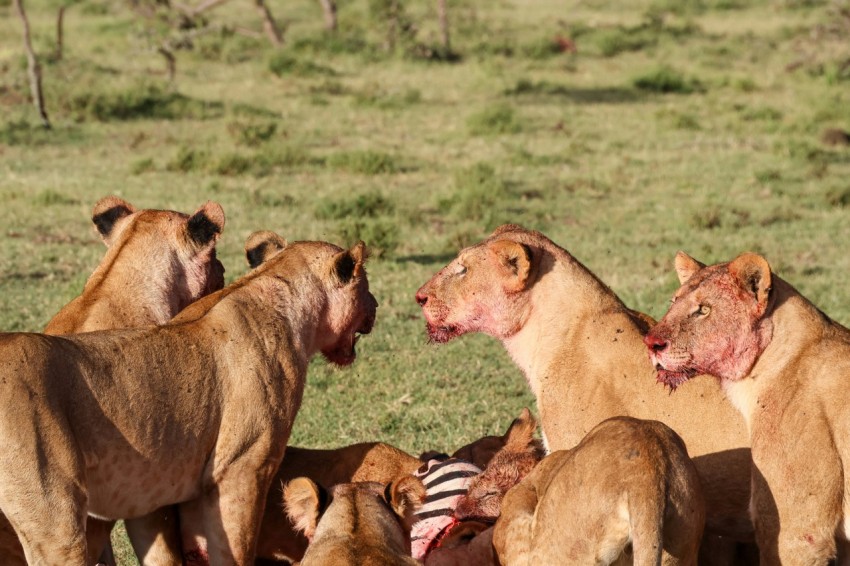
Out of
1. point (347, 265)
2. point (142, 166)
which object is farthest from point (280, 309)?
point (142, 166)

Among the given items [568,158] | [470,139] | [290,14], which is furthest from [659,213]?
[290,14]

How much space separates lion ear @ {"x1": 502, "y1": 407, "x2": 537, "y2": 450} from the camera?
5789 millimetres

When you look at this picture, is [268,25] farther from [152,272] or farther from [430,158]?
[152,272]

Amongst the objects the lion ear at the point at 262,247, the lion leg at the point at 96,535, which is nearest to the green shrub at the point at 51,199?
the lion ear at the point at 262,247

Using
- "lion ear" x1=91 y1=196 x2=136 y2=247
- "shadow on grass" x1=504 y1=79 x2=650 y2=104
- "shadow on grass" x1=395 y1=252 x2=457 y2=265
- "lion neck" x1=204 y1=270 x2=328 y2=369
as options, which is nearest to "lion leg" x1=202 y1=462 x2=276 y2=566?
"lion neck" x1=204 y1=270 x2=328 y2=369

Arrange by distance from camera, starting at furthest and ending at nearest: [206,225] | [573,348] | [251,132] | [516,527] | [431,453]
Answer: [251,132]
[206,225]
[431,453]
[573,348]
[516,527]

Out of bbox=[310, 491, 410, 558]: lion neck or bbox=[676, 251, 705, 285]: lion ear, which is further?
bbox=[676, 251, 705, 285]: lion ear

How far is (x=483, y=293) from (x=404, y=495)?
1483mm

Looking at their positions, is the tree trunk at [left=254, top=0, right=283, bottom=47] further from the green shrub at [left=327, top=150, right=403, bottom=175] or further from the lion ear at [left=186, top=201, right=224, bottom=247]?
the lion ear at [left=186, top=201, right=224, bottom=247]

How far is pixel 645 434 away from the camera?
456 cm

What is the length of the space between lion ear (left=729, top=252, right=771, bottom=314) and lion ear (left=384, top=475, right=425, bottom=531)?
1.34 m

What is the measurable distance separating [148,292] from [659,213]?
895 cm

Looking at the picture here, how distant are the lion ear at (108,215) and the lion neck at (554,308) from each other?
78.0 inches

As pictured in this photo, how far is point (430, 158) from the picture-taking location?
17.1 m
